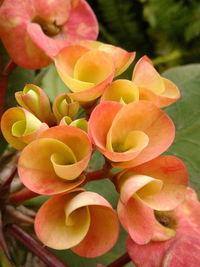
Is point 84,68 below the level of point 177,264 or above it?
above

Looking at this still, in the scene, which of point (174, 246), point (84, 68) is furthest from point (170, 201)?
point (84, 68)

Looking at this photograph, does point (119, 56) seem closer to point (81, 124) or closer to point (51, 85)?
point (81, 124)

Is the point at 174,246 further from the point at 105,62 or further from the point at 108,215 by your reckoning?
the point at 105,62

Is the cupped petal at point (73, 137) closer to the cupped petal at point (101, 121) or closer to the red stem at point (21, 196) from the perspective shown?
the cupped petal at point (101, 121)

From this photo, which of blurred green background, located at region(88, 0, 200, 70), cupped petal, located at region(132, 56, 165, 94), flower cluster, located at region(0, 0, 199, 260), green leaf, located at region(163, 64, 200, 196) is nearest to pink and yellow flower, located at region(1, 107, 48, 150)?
flower cluster, located at region(0, 0, 199, 260)

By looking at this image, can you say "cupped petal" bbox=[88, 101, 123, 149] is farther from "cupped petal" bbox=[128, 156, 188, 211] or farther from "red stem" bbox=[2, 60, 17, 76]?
"red stem" bbox=[2, 60, 17, 76]

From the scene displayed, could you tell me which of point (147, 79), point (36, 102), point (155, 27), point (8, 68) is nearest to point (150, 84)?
point (147, 79)
